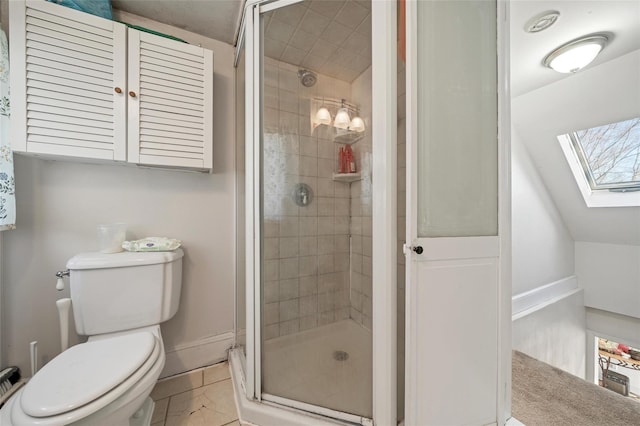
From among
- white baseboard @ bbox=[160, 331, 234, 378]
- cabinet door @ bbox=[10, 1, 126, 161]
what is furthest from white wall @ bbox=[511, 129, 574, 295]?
cabinet door @ bbox=[10, 1, 126, 161]

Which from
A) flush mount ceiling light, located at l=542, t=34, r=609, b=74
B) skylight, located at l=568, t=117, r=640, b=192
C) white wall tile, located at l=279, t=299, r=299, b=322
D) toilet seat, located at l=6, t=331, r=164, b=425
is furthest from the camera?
skylight, located at l=568, t=117, r=640, b=192

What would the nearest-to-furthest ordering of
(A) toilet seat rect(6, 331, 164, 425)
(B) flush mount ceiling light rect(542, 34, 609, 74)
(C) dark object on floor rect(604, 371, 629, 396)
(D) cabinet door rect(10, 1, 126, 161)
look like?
1. (A) toilet seat rect(6, 331, 164, 425)
2. (D) cabinet door rect(10, 1, 126, 161)
3. (B) flush mount ceiling light rect(542, 34, 609, 74)
4. (C) dark object on floor rect(604, 371, 629, 396)

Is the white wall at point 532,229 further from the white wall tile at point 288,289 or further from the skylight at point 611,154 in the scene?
the white wall tile at point 288,289

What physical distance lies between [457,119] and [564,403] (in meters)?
1.60

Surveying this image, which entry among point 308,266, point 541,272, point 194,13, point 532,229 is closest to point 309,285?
point 308,266

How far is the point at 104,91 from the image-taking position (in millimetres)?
1152

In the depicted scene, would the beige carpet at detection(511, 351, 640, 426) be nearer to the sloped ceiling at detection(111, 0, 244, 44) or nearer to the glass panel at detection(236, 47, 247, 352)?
the glass panel at detection(236, 47, 247, 352)

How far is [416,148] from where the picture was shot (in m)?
0.89

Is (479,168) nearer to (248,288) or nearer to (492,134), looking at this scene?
(492,134)

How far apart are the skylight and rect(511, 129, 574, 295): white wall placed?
1.05ft

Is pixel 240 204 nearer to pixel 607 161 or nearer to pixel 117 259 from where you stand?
pixel 117 259

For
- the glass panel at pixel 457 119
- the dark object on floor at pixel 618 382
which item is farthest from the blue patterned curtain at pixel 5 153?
the dark object on floor at pixel 618 382

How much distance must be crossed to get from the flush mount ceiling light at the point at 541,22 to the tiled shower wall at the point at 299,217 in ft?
3.63

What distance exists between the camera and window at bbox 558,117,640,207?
6.04 feet
